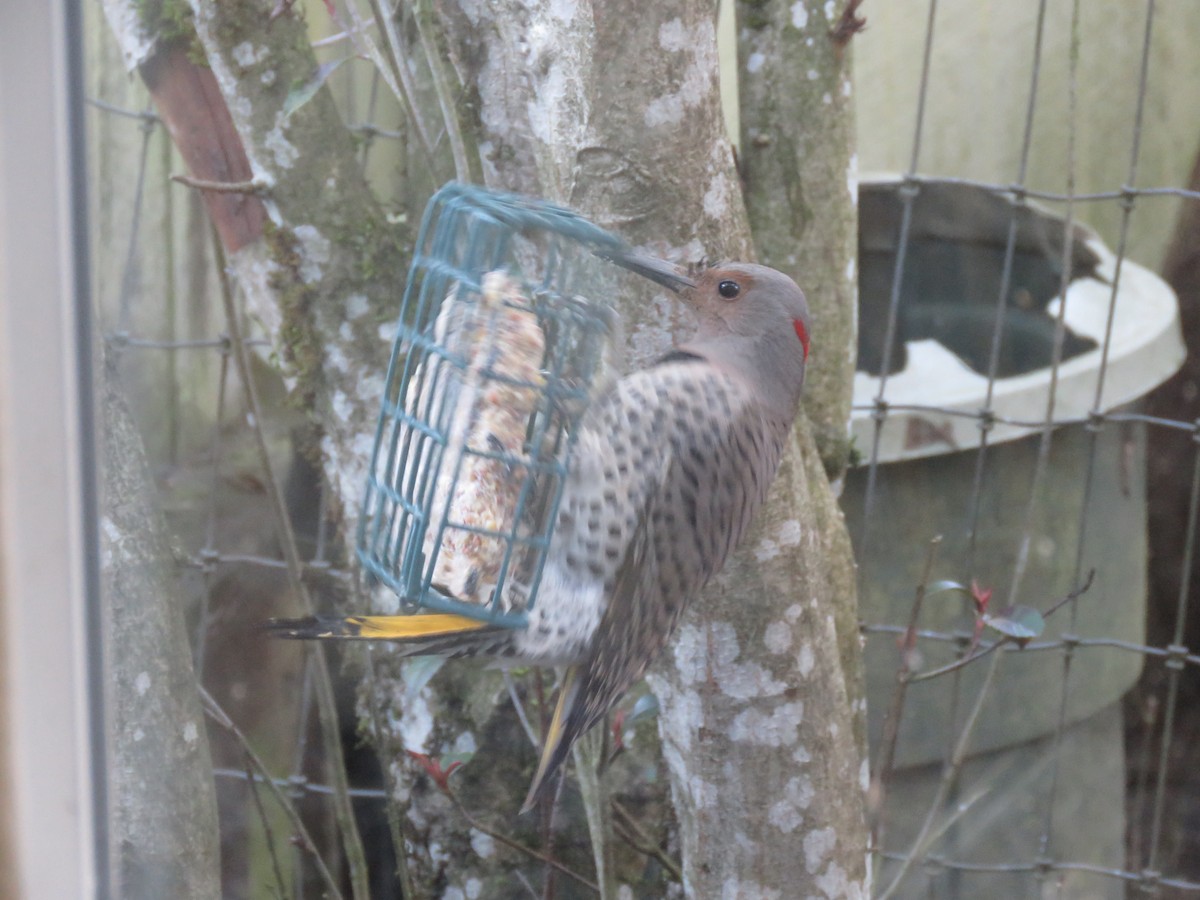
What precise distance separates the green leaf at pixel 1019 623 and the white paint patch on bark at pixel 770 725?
1.23 feet

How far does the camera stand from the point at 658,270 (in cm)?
151

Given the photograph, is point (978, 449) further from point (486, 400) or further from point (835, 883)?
point (486, 400)

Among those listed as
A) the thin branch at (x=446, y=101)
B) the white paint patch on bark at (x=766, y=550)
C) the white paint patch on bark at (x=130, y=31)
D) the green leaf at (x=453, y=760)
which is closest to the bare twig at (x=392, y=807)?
the green leaf at (x=453, y=760)

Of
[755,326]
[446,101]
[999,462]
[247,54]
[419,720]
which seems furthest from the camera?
[999,462]

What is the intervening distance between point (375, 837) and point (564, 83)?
2.06m

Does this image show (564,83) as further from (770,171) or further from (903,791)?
(903,791)

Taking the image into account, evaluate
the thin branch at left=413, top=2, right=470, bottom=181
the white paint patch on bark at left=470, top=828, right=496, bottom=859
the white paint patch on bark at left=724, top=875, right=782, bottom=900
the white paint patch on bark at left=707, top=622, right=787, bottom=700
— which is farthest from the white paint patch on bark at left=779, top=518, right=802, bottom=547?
the white paint patch on bark at left=470, top=828, right=496, bottom=859

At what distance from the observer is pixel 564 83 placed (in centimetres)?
154

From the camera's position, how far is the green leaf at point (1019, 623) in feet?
5.96

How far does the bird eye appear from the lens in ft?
5.31

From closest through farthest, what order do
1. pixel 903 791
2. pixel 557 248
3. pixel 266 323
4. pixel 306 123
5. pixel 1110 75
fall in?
pixel 557 248 < pixel 306 123 < pixel 266 323 < pixel 903 791 < pixel 1110 75

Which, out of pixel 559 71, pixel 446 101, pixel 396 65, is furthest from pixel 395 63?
pixel 559 71

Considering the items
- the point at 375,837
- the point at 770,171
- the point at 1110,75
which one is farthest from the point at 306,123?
the point at 1110,75

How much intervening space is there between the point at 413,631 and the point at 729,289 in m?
0.63
